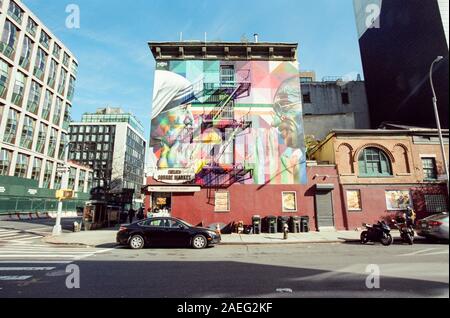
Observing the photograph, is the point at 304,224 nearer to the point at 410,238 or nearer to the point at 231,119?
the point at 410,238

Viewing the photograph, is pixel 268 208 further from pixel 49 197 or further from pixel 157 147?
pixel 49 197

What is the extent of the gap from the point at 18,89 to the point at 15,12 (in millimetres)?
11476

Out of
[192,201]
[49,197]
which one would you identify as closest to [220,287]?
[192,201]

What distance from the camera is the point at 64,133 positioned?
51812 millimetres

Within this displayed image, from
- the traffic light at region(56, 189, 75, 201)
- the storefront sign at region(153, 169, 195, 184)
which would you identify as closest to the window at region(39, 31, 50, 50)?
the traffic light at region(56, 189, 75, 201)

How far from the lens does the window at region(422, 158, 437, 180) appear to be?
19742 millimetres

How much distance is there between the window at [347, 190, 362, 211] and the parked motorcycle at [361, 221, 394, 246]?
5.94 metres

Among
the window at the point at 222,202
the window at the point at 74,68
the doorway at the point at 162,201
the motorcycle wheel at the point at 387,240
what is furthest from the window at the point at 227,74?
the window at the point at 74,68

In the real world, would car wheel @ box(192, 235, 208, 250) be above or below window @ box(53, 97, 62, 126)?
below

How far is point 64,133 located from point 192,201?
144ft

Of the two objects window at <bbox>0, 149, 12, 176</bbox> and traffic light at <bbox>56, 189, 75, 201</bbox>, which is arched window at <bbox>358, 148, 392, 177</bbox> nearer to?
traffic light at <bbox>56, 189, 75, 201</bbox>

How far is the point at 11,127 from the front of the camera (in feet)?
125

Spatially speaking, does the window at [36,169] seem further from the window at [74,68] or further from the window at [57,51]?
the window at [74,68]

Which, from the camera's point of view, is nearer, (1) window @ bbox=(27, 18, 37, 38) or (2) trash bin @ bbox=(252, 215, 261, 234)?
(2) trash bin @ bbox=(252, 215, 261, 234)
